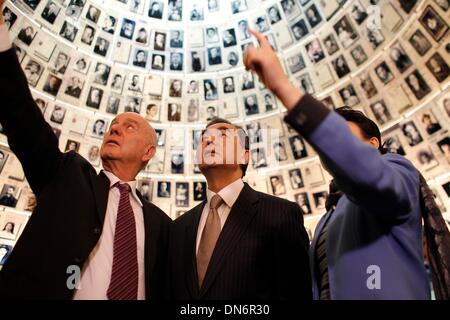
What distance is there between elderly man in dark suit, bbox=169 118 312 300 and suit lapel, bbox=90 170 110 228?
84 cm

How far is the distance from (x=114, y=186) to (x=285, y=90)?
2.15 m

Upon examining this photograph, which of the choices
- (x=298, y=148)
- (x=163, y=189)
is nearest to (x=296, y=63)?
(x=298, y=148)

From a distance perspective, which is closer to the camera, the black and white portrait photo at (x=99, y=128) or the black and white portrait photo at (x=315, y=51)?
the black and white portrait photo at (x=315, y=51)

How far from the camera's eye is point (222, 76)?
12.3 meters

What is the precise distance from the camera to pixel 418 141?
854cm

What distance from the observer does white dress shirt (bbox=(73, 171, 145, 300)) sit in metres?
2.70

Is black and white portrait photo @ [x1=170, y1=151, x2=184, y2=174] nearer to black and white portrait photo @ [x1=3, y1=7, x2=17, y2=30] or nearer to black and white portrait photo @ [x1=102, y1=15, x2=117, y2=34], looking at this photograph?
black and white portrait photo @ [x1=102, y1=15, x2=117, y2=34]

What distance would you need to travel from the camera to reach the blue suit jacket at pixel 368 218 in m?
1.71

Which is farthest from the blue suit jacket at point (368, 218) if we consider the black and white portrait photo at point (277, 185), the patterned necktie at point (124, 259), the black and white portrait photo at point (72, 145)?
the black and white portrait photo at point (72, 145)

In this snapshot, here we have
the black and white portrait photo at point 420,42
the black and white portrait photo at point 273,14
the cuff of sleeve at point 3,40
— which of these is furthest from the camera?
the black and white portrait photo at point 273,14

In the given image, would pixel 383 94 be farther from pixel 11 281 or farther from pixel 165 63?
pixel 11 281

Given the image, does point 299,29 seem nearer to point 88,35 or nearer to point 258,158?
point 258,158

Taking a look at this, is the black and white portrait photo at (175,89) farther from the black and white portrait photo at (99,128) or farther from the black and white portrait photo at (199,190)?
the black and white portrait photo at (199,190)

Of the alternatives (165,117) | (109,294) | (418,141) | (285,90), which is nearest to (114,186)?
(109,294)
